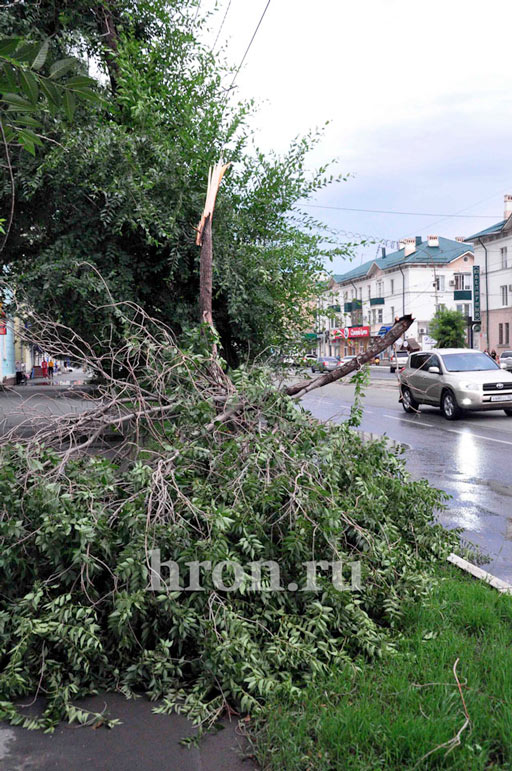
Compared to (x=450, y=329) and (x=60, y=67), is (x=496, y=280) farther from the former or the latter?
(x=60, y=67)

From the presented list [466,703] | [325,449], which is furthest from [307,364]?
[466,703]

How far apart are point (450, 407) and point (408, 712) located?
49.7 ft

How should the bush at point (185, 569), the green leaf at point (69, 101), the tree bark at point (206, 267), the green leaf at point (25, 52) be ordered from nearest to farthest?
the green leaf at point (25, 52) < the green leaf at point (69, 101) < the bush at point (185, 569) < the tree bark at point (206, 267)

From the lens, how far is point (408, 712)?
9.24 feet

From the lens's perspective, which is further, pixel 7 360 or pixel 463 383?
pixel 7 360

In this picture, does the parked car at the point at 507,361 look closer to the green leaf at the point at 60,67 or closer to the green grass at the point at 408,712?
the green grass at the point at 408,712

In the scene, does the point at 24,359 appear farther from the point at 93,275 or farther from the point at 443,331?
Answer: the point at 93,275

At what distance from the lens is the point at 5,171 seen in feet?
26.8

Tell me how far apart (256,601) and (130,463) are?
1296 mm

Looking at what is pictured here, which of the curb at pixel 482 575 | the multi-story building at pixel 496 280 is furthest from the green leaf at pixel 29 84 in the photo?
the multi-story building at pixel 496 280

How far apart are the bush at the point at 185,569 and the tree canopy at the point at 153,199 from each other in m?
3.67

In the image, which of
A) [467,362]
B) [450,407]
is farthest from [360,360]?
[467,362]

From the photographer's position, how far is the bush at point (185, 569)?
324 cm

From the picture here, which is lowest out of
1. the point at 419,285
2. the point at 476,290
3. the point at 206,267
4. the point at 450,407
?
the point at 450,407
